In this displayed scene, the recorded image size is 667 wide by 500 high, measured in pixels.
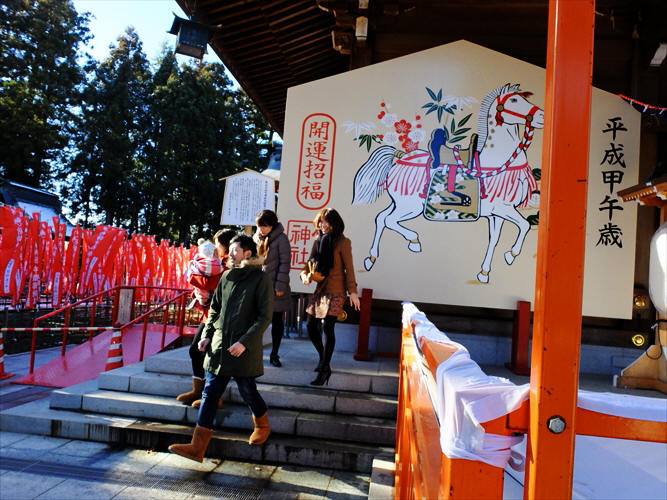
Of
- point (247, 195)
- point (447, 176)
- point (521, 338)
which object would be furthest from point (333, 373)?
point (247, 195)

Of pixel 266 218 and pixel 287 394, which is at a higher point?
pixel 266 218

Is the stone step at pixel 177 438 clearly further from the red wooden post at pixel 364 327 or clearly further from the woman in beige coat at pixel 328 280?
the red wooden post at pixel 364 327

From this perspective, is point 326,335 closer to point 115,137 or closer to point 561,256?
point 561,256

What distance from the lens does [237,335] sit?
3840 millimetres

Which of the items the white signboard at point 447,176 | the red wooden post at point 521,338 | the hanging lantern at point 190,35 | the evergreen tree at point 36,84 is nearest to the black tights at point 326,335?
the white signboard at point 447,176

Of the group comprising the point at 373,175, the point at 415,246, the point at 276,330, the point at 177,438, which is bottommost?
the point at 177,438

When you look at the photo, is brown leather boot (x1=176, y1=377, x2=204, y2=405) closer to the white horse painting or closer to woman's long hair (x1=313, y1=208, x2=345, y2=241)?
woman's long hair (x1=313, y1=208, x2=345, y2=241)

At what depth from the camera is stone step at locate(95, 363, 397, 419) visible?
4703mm

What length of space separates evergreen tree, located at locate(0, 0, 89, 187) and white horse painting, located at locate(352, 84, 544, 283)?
71.4 ft

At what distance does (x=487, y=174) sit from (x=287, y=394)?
3914mm

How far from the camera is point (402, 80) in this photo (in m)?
6.42

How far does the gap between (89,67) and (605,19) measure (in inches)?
1127

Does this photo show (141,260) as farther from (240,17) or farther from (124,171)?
(124,171)

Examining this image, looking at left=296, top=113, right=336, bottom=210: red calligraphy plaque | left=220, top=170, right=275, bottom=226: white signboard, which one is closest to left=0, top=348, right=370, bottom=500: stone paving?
left=296, top=113, right=336, bottom=210: red calligraphy plaque
